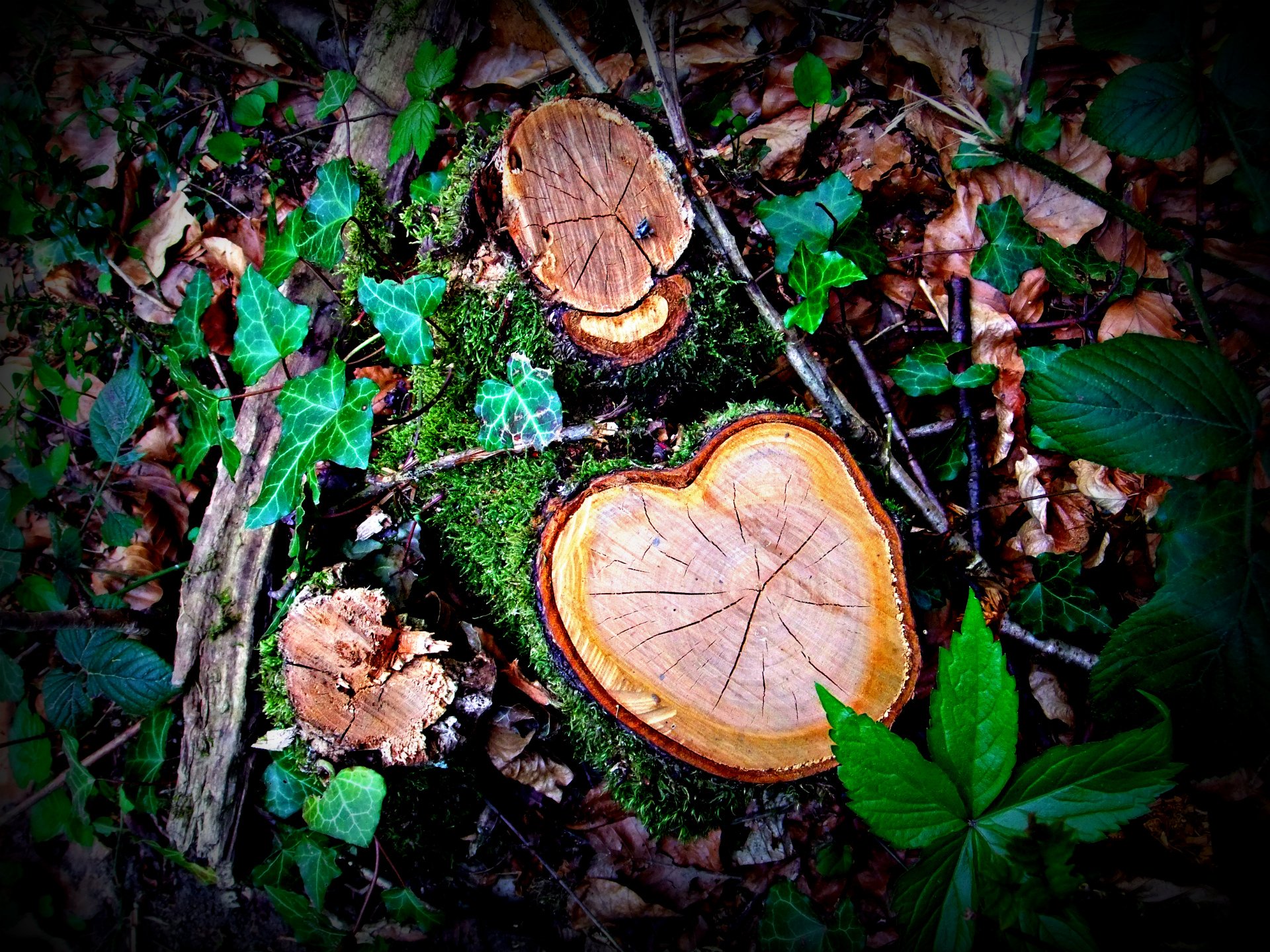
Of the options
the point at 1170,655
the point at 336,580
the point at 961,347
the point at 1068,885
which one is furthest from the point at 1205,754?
the point at 336,580

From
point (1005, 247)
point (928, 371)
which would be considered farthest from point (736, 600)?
point (1005, 247)

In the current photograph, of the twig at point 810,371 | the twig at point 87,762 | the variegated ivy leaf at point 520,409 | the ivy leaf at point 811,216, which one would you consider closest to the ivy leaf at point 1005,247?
the ivy leaf at point 811,216

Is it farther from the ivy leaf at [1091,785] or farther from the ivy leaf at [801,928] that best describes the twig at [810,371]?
the ivy leaf at [801,928]

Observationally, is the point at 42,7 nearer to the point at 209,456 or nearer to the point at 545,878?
the point at 209,456

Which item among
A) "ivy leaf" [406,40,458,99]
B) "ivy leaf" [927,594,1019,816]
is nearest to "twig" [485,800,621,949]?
"ivy leaf" [927,594,1019,816]

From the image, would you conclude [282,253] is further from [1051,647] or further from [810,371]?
[1051,647]
